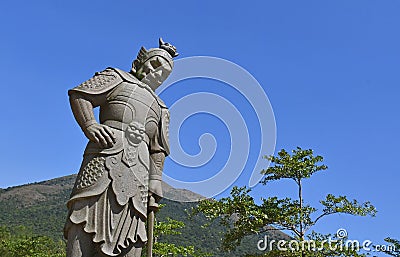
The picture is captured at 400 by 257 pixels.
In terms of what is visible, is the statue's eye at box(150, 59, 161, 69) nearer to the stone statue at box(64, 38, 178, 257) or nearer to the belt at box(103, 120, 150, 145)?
the stone statue at box(64, 38, 178, 257)

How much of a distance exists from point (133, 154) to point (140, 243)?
82 centimetres

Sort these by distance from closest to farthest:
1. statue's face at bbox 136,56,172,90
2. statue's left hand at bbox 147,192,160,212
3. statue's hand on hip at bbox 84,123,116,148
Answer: statue's hand on hip at bbox 84,123,116,148 → statue's left hand at bbox 147,192,160,212 → statue's face at bbox 136,56,172,90

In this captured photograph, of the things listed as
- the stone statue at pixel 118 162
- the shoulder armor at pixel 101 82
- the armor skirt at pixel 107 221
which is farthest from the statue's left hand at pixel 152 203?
the shoulder armor at pixel 101 82

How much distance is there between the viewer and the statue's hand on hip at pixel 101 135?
13.1 ft

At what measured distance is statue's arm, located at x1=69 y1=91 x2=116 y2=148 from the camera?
3.99 metres

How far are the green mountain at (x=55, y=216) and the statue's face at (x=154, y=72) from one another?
52.3 inches

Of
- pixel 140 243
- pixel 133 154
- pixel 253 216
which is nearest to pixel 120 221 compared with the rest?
pixel 140 243

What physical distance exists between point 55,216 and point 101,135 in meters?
43.9

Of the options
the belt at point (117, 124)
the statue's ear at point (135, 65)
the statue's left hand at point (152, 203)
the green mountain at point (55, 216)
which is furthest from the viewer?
the green mountain at point (55, 216)

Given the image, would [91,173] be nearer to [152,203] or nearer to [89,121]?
[89,121]

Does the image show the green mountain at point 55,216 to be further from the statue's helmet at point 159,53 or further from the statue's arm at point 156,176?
the statue's helmet at point 159,53

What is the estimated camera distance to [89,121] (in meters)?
4.07

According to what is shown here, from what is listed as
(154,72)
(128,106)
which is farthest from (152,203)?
(154,72)

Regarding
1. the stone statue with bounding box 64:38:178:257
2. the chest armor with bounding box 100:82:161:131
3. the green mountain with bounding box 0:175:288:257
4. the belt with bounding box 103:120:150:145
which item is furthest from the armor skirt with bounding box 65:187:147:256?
the green mountain with bounding box 0:175:288:257
